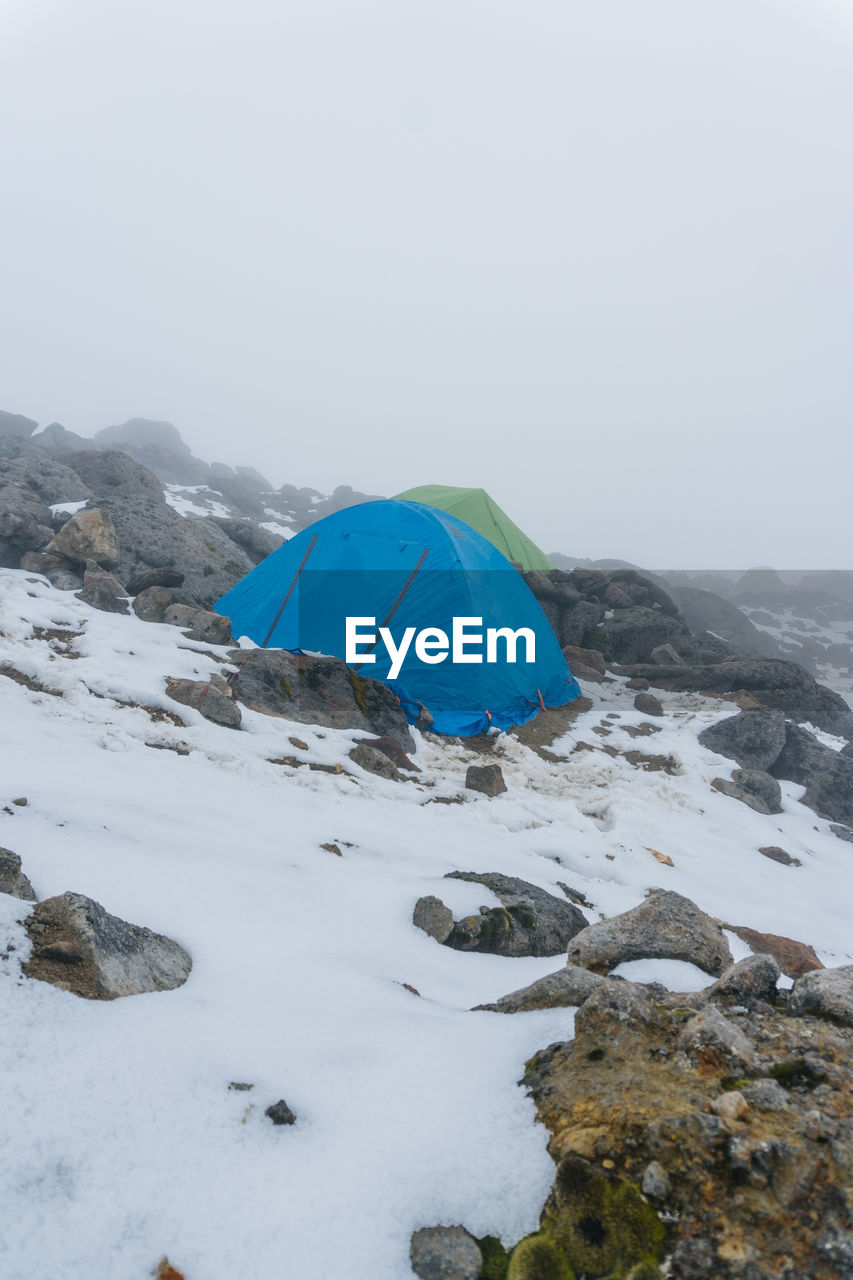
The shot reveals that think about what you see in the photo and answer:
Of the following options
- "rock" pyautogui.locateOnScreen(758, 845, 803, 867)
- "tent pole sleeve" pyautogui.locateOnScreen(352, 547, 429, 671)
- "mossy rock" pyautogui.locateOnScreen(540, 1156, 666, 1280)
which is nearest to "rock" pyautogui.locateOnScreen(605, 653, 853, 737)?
"rock" pyautogui.locateOnScreen(758, 845, 803, 867)

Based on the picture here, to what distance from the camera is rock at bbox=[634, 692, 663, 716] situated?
13844 mm

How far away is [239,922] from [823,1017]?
2997 millimetres

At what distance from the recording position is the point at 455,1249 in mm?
1783

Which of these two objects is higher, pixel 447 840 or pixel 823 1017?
pixel 823 1017

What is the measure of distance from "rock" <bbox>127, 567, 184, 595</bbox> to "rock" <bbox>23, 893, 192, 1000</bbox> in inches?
381

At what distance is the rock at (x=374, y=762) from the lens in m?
7.77

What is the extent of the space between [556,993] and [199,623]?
914cm

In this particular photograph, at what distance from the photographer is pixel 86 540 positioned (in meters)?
11.6

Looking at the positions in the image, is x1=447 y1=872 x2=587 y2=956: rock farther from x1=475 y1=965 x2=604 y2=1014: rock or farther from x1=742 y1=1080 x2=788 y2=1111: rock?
x1=742 y1=1080 x2=788 y2=1111: rock

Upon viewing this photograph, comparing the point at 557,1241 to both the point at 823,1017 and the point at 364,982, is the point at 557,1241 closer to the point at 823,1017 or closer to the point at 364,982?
the point at 823,1017

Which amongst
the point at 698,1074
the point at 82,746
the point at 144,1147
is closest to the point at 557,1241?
the point at 698,1074

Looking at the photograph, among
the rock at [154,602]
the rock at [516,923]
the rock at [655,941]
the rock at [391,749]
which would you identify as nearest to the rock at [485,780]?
the rock at [391,749]

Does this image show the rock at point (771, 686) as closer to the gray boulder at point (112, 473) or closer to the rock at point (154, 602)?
the rock at point (154, 602)

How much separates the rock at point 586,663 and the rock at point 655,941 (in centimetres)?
1222
